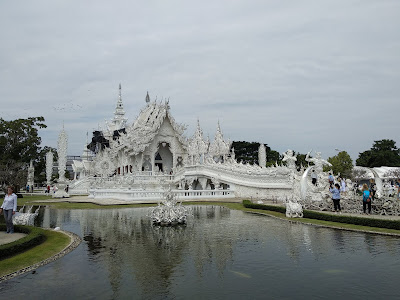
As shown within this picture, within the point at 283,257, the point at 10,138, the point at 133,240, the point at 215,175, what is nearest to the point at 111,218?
the point at 133,240

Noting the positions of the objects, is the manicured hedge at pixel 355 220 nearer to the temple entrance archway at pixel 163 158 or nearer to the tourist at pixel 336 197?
the tourist at pixel 336 197

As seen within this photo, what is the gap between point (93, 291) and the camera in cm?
625

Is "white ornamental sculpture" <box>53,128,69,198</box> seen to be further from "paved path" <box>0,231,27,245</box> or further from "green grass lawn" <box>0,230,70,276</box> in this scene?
"green grass lawn" <box>0,230,70,276</box>

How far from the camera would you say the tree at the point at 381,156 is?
175 ft

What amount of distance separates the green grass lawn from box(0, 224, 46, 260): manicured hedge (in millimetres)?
147

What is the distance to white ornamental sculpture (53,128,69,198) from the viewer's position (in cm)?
3056

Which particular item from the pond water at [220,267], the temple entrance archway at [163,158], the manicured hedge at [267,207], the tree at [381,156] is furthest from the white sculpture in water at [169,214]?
the tree at [381,156]

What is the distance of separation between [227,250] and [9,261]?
5.44 meters

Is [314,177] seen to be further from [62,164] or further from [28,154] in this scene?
[28,154]

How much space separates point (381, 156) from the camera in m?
53.3

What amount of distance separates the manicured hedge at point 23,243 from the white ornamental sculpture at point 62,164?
1952cm

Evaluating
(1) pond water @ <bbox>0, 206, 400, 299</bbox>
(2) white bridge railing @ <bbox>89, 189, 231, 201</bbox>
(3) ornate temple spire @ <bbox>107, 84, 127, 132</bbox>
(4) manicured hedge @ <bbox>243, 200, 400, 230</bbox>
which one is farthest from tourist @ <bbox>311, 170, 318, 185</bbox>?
(3) ornate temple spire @ <bbox>107, 84, 127, 132</bbox>

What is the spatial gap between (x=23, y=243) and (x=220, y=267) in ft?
18.0

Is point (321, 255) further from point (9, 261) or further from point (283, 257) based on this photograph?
point (9, 261)
